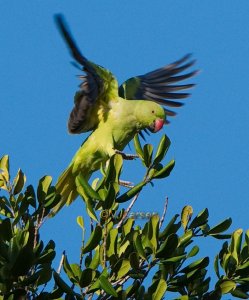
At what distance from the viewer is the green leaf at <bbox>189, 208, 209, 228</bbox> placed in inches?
150

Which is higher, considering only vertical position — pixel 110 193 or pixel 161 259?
pixel 110 193

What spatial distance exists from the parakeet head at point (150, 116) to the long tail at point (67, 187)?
0.71 meters

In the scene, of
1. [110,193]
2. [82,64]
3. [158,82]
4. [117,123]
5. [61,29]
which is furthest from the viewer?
[158,82]

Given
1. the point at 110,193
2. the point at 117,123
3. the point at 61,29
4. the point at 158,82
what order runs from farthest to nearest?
1. the point at 158,82
2. the point at 117,123
3. the point at 61,29
4. the point at 110,193

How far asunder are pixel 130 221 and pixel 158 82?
4.04 meters

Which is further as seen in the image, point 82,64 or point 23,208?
point 82,64

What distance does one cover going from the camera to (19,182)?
396 centimetres

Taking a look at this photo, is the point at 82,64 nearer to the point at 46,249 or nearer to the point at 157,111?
the point at 157,111

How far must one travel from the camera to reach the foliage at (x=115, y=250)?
128 inches

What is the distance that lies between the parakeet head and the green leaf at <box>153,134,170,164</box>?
2.47 meters

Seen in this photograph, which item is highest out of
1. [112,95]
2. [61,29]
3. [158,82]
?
[158,82]

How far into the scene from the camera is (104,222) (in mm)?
3689

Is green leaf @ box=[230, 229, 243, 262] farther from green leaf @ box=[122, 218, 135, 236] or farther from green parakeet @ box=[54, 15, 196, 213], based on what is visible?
green parakeet @ box=[54, 15, 196, 213]

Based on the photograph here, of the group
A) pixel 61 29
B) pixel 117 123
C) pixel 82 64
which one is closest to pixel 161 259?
pixel 61 29
